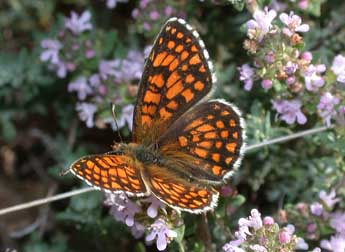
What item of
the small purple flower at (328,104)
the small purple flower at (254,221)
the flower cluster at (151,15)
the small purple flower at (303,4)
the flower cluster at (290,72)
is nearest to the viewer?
the small purple flower at (254,221)

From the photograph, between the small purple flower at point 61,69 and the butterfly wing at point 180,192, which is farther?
the small purple flower at point 61,69

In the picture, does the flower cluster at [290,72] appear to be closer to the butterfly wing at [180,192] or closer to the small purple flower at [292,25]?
the small purple flower at [292,25]

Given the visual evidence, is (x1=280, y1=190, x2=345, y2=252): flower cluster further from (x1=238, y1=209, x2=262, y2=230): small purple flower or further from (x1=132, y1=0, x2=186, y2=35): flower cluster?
(x1=132, y1=0, x2=186, y2=35): flower cluster

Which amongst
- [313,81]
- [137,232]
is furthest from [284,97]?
[137,232]

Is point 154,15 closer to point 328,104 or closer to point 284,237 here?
point 328,104

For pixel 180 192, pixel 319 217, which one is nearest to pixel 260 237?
pixel 180 192

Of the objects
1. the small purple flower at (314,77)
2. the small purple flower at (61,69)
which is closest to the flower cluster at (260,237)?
the small purple flower at (314,77)

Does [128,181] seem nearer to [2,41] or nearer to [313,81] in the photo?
[313,81]

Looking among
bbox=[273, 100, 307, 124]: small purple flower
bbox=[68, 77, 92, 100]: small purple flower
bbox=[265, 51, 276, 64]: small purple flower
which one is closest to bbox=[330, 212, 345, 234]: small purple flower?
bbox=[273, 100, 307, 124]: small purple flower
